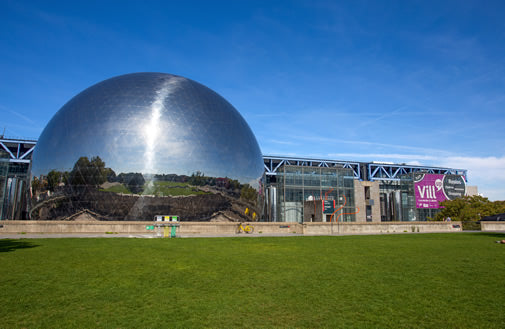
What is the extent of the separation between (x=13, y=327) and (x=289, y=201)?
51.4 metres

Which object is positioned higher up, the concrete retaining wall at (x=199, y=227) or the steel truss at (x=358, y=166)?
the steel truss at (x=358, y=166)

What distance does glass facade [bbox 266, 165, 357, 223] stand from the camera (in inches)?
2124

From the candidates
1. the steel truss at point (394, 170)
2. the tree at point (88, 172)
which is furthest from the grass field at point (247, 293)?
the steel truss at point (394, 170)

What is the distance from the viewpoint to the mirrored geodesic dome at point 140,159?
72.9ft

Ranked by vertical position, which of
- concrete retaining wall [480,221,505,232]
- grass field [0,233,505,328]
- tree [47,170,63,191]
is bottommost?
concrete retaining wall [480,221,505,232]

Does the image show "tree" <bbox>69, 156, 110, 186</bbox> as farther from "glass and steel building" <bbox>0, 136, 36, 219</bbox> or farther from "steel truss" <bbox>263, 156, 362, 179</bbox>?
"steel truss" <bbox>263, 156, 362, 179</bbox>

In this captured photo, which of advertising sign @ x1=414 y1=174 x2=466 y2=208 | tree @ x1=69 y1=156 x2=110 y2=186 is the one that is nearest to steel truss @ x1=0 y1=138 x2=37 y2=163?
tree @ x1=69 y1=156 x2=110 y2=186

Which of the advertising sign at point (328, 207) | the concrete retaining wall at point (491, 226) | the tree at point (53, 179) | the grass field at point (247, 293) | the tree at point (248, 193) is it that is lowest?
the concrete retaining wall at point (491, 226)

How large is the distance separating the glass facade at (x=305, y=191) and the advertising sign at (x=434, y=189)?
21.4 metres

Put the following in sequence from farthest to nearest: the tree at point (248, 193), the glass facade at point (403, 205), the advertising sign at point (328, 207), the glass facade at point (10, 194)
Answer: the glass facade at point (403, 205), the glass facade at point (10, 194), the advertising sign at point (328, 207), the tree at point (248, 193)

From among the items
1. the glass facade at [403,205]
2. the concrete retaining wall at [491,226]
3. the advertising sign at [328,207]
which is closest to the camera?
the advertising sign at [328,207]

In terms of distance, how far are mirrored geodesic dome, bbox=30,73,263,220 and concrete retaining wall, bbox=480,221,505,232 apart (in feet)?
77.3

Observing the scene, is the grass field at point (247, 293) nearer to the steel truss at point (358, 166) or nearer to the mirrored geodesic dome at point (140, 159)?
the mirrored geodesic dome at point (140, 159)

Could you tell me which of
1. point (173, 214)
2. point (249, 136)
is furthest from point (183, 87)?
point (173, 214)
